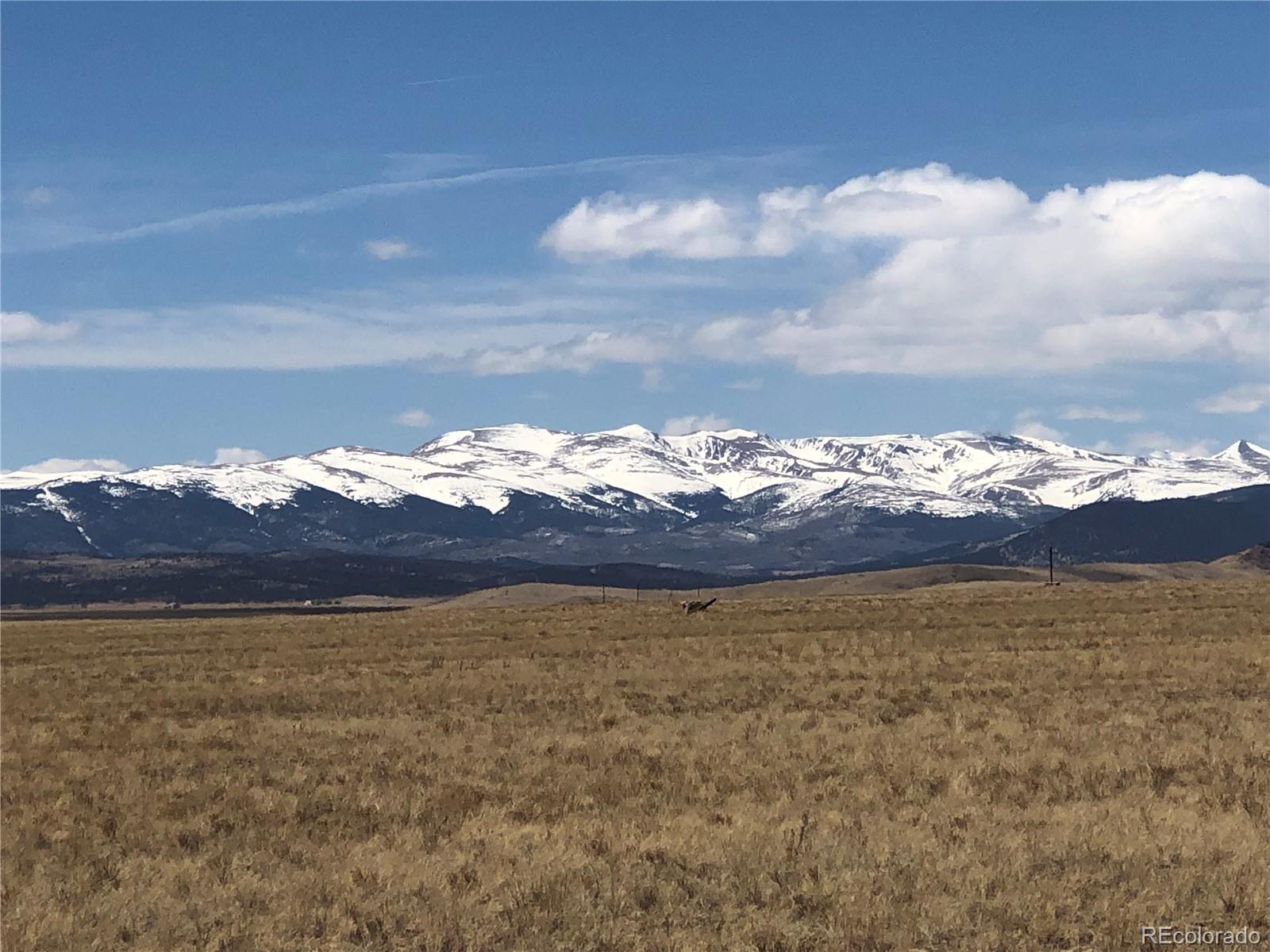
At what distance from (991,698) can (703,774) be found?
12339 mm

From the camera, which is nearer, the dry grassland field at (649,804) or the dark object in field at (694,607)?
the dry grassland field at (649,804)

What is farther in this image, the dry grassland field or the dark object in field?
the dark object in field

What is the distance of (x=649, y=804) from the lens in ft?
64.5

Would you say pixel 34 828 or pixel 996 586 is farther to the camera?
pixel 996 586

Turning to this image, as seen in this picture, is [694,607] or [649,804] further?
[694,607]

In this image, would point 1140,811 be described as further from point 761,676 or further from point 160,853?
point 761,676

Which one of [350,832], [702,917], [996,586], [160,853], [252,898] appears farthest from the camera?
[996,586]

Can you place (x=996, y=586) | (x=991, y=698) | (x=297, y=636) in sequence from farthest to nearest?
1. (x=996, y=586)
2. (x=297, y=636)
3. (x=991, y=698)

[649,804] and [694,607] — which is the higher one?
[694,607]

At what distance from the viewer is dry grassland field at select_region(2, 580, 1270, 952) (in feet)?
42.3

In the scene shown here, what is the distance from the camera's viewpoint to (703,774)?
2194 cm

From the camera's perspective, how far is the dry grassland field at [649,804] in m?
12.9

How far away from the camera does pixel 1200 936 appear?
11.9 meters

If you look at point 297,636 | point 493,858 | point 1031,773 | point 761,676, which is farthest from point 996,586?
point 493,858
